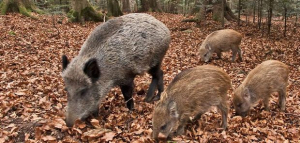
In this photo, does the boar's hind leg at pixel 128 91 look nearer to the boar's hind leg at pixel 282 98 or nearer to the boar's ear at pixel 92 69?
the boar's ear at pixel 92 69

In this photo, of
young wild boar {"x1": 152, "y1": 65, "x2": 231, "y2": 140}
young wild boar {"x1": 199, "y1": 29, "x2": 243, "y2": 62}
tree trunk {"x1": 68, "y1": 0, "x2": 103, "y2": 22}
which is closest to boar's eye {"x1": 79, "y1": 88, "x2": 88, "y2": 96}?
young wild boar {"x1": 152, "y1": 65, "x2": 231, "y2": 140}

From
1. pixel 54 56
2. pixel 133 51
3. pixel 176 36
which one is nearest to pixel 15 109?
pixel 133 51

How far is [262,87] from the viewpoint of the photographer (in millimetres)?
5863

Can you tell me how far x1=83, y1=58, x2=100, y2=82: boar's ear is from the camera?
14.9ft

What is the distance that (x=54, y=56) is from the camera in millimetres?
9477

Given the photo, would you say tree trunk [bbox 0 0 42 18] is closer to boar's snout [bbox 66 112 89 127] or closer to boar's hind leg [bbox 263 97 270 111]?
boar's snout [bbox 66 112 89 127]

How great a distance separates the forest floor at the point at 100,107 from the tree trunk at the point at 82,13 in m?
4.17

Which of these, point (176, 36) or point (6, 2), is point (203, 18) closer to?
point (176, 36)

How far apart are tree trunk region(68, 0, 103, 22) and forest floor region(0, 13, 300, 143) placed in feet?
13.7

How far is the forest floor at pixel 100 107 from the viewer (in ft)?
14.1

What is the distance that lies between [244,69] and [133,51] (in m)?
6.04

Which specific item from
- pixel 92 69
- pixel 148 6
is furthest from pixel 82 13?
pixel 92 69

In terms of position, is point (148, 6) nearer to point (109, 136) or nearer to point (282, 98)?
point (282, 98)

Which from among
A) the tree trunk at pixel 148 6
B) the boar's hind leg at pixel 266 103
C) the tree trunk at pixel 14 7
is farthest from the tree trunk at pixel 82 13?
the boar's hind leg at pixel 266 103
